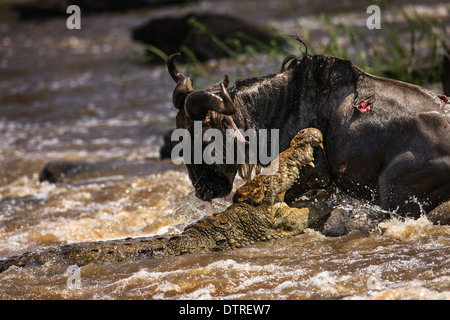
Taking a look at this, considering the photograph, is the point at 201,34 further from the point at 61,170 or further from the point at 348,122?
the point at 348,122

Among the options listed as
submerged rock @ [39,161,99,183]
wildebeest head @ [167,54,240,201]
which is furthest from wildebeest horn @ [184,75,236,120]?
submerged rock @ [39,161,99,183]

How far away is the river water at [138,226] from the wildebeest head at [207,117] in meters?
0.44

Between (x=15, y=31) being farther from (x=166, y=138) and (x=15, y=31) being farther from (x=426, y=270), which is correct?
(x=426, y=270)

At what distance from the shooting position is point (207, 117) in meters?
4.73

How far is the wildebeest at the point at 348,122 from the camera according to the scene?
177 inches

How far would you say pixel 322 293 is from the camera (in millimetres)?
3746

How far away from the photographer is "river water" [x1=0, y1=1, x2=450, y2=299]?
3.94 meters

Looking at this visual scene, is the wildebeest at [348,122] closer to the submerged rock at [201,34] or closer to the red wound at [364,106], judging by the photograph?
the red wound at [364,106]

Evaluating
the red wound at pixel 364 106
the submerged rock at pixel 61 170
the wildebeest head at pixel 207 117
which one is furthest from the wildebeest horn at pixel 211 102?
the submerged rock at pixel 61 170

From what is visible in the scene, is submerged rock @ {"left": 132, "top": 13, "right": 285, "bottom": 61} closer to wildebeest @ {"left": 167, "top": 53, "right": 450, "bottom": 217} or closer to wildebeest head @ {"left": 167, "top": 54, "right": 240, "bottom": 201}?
wildebeest @ {"left": 167, "top": 53, "right": 450, "bottom": 217}

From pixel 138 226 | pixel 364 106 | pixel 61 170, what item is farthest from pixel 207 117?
pixel 61 170

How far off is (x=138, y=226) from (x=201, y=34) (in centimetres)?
991
